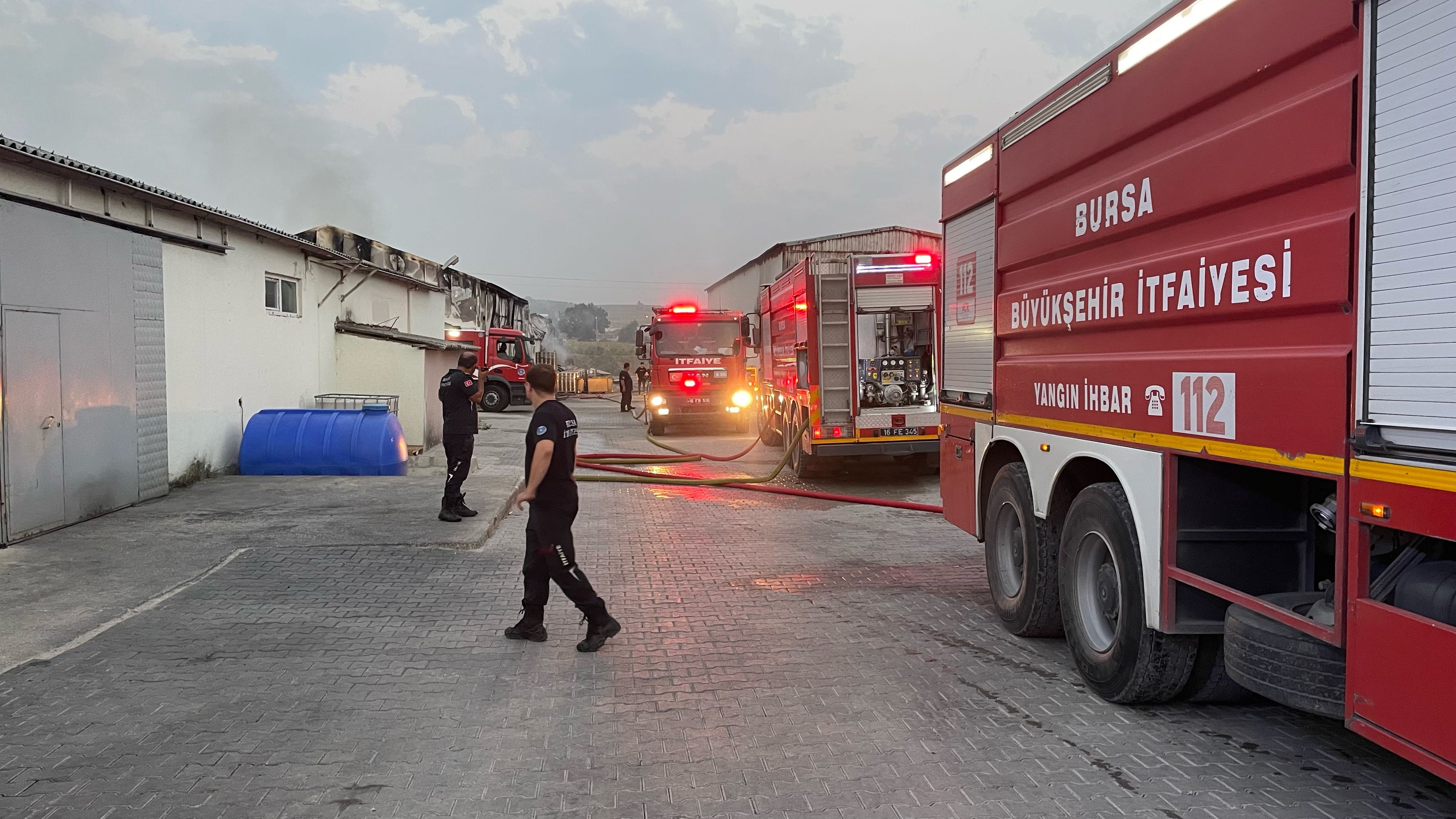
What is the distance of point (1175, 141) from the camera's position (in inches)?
175

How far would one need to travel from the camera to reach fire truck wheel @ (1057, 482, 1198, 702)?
4629 mm

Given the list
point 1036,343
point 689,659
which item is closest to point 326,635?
point 689,659

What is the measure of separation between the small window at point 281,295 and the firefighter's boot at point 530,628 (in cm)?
1046

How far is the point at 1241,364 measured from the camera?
384cm

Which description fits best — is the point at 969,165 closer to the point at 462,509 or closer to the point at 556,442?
the point at 556,442

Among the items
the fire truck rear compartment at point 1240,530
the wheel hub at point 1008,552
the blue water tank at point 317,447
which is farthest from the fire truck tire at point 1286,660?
the blue water tank at point 317,447

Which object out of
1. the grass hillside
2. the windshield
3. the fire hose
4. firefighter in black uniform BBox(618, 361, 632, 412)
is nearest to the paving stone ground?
the fire hose

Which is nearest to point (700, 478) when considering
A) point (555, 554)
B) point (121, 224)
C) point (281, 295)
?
point (281, 295)

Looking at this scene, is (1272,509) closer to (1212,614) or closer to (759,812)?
(1212,614)

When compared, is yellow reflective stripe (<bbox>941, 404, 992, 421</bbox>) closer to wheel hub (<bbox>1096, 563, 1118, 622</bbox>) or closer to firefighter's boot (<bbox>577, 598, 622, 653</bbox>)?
wheel hub (<bbox>1096, 563, 1118, 622</bbox>)

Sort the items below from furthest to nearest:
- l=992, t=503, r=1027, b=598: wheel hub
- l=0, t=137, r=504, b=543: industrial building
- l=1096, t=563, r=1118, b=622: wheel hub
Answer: l=0, t=137, r=504, b=543: industrial building, l=992, t=503, r=1027, b=598: wheel hub, l=1096, t=563, r=1118, b=622: wheel hub

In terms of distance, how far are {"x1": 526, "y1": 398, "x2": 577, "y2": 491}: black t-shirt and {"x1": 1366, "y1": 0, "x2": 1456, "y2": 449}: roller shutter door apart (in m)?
4.13

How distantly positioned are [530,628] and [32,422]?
5.80 meters

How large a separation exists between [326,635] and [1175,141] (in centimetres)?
548
